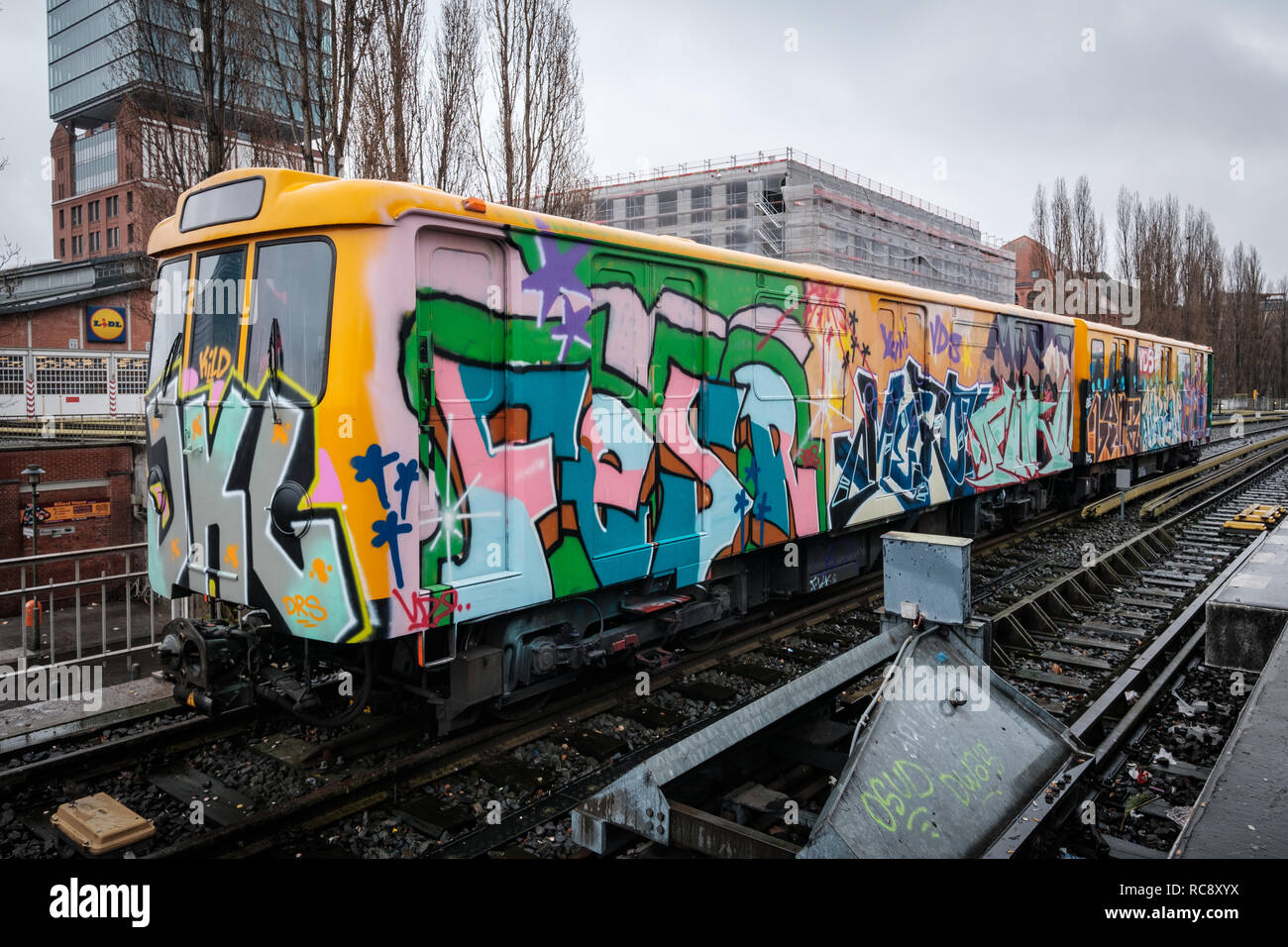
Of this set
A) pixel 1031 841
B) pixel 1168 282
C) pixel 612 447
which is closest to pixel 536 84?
pixel 612 447

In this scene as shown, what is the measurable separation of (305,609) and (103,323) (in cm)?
3532

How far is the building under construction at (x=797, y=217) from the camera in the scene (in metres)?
49.7

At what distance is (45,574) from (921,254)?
50796 millimetres

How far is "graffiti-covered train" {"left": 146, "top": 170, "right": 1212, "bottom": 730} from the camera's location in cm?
497

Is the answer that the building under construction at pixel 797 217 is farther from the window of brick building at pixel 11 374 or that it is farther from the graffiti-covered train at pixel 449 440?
the graffiti-covered train at pixel 449 440

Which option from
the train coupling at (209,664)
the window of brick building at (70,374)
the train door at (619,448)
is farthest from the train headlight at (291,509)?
the window of brick building at (70,374)

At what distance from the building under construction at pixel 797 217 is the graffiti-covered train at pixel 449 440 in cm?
4254

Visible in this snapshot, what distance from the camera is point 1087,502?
699 inches

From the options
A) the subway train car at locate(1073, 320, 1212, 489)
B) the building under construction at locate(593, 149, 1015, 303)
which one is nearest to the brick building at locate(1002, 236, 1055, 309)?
the building under construction at locate(593, 149, 1015, 303)

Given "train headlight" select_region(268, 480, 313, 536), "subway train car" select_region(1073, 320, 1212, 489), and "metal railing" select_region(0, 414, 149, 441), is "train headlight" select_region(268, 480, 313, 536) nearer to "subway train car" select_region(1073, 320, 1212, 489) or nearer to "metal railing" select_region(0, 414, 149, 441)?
"subway train car" select_region(1073, 320, 1212, 489)

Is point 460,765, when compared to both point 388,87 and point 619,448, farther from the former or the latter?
point 388,87

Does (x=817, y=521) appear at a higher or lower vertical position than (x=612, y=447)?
lower

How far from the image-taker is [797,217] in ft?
162

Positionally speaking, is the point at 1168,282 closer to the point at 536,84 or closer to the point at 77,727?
the point at 536,84
